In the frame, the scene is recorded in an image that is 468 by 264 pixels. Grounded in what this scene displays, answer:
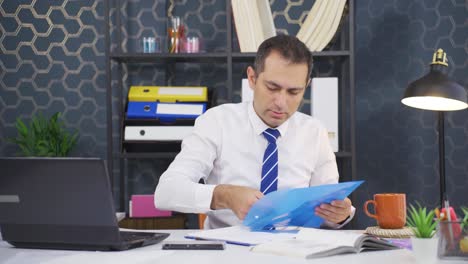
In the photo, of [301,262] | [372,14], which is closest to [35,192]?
[301,262]

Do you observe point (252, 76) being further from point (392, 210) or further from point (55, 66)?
point (55, 66)

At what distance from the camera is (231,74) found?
10.1ft

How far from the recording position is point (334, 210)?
176 centimetres

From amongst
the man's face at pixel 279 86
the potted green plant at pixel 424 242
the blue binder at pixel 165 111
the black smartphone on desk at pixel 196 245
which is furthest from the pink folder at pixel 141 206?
the potted green plant at pixel 424 242

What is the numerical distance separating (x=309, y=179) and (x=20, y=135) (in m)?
1.79

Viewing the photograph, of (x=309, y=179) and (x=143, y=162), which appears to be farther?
(x=143, y=162)

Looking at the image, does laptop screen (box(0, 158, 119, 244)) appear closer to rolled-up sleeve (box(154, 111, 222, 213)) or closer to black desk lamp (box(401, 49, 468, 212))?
rolled-up sleeve (box(154, 111, 222, 213))

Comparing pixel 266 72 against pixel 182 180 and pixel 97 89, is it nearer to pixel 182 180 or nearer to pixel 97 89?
pixel 182 180

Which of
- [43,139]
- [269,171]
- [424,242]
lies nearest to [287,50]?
[269,171]

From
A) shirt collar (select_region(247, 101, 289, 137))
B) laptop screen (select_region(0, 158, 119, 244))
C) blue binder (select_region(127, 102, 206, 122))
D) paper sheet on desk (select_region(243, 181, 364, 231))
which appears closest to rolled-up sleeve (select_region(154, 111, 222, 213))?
shirt collar (select_region(247, 101, 289, 137))

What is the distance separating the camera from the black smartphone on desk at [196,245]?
144cm

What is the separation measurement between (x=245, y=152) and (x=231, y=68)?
36.3 inches

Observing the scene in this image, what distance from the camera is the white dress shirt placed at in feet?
7.18

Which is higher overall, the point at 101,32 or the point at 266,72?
the point at 101,32
